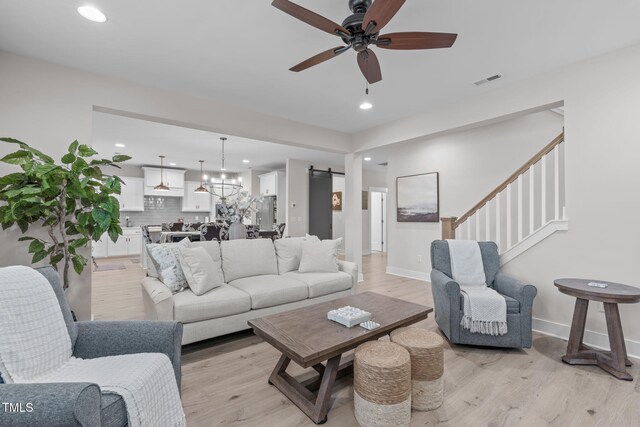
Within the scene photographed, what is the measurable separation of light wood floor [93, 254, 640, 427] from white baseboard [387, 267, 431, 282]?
2393 millimetres

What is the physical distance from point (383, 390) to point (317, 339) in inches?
18.0

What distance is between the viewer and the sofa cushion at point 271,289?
2959 mm

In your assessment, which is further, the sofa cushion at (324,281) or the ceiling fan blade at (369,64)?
the sofa cushion at (324,281)

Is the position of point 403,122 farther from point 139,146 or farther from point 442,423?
point 139,146

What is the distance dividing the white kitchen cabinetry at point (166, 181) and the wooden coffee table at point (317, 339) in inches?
312

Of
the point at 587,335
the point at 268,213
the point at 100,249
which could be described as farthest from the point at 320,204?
the point at 587,335

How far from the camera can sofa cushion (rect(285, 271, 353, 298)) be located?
339 centimetres

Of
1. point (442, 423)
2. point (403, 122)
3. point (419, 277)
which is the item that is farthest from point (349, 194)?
point (442, 423)

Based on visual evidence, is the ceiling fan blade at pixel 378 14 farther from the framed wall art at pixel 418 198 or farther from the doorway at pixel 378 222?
the doorway at pixel 378 222

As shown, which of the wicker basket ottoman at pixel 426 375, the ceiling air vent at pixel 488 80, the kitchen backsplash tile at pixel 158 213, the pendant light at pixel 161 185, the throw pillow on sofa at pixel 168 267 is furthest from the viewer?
the kitchen backsplash tile at pixel 158 213

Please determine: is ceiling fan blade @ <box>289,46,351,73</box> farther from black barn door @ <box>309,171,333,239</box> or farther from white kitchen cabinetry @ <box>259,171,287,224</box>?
white kitchen cabinetry @ <box>259,171,287,224</box>

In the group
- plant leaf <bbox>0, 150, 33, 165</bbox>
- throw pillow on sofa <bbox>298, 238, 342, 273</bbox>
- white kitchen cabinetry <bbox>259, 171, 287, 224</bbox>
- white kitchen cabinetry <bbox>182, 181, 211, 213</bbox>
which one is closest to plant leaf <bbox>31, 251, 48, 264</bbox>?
plant leaf <bbox>0, 150, 33, 165</bbox>

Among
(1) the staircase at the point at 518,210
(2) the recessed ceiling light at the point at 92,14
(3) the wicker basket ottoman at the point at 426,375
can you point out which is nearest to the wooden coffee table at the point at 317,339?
(3) the wicker basket ottoman at the point at 426,375

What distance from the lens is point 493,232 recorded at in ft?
14.7
